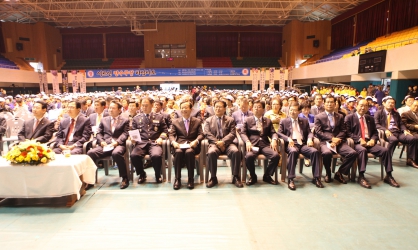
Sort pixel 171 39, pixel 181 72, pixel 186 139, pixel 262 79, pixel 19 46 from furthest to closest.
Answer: pixel 171 39, pixel 19 46, pixel 181 72, pixel 262 79, pixel 186 139

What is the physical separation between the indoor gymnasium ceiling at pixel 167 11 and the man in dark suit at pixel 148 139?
684 inches

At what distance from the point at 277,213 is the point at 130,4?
2331 centimetres

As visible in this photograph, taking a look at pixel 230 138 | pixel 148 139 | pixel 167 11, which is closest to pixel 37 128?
pixel 148 139

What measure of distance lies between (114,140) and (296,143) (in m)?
3.34

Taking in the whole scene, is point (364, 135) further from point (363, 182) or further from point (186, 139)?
point (186, 139)

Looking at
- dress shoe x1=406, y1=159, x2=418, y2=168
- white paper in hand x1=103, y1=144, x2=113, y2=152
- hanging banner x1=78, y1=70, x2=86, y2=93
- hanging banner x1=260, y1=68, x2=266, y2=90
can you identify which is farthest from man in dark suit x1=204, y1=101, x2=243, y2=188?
hanging banner x1=78, y1=70, x2=86, y2=93

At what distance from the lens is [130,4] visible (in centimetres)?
2214

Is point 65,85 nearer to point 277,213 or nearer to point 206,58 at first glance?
point 206,58

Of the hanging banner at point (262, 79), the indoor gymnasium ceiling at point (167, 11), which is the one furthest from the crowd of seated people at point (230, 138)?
the indoor gymnasium ceiling at point (167, 11)

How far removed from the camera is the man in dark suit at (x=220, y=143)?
14.3ft

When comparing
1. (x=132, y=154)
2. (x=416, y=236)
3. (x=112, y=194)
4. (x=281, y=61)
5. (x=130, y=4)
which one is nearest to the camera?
(x=416, y=236)

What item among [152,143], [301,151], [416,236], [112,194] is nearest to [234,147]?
[301,151]

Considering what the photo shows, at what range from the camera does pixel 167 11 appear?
80.7 ft

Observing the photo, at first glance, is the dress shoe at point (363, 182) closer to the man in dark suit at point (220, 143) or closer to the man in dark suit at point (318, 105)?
the man in dark suit at point (220, 143)
